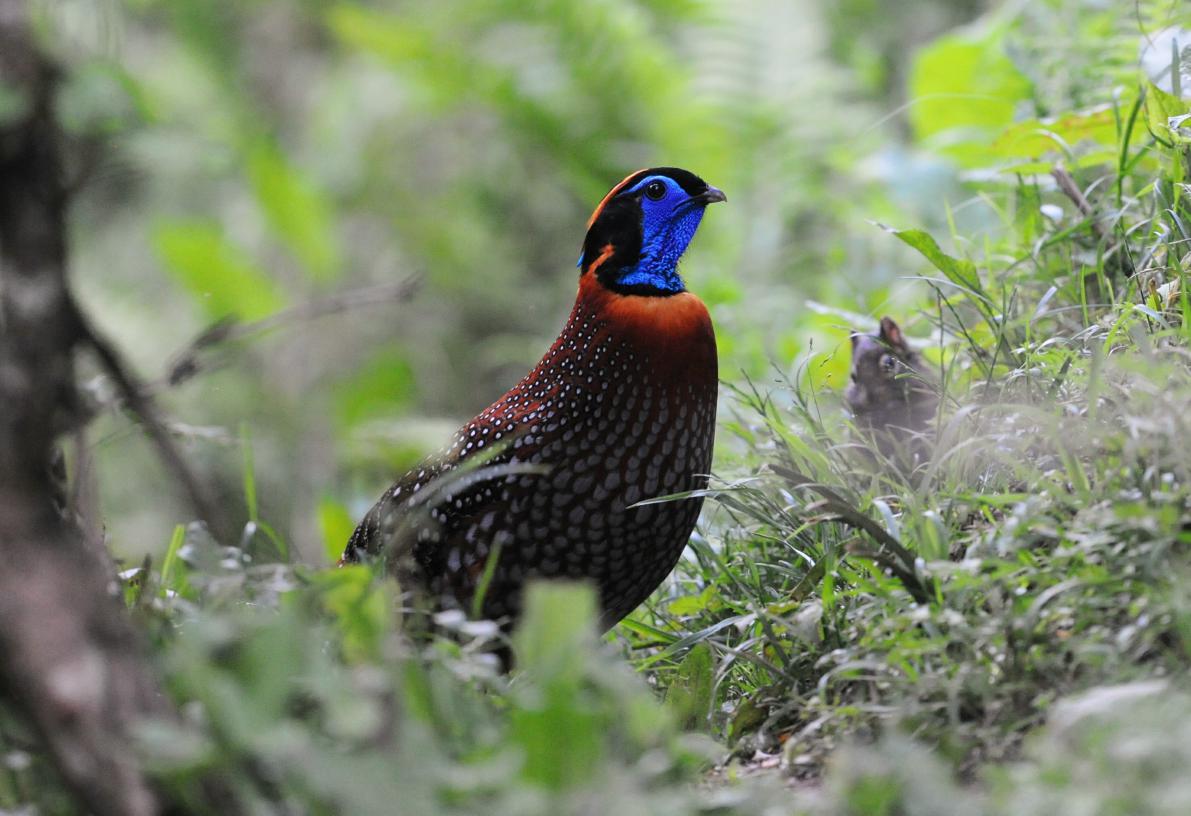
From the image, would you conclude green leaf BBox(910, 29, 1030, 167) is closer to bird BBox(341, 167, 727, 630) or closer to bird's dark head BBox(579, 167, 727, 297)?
bird's dark head BBox(579, 167, 727, 297)

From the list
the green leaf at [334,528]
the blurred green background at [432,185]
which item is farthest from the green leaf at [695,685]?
the blurred green background at [432,185]

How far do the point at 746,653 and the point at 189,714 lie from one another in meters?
1.10

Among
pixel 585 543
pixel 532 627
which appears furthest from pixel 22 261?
pixel 585 543

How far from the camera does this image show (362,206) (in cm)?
975

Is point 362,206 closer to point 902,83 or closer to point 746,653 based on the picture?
point 902,83

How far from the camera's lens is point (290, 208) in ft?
26.7

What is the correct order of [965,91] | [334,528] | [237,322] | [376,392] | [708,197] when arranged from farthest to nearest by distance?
[376,392], [965,91], [334,528], [708,197], [237,322]

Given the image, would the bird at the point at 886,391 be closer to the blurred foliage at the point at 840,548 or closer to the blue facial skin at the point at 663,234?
the blurred foliage at the point at 840,548

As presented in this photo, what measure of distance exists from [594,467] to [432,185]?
7246 millimetres

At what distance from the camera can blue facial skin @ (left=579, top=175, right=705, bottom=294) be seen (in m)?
3.05

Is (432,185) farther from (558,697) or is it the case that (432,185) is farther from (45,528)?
(558,697)

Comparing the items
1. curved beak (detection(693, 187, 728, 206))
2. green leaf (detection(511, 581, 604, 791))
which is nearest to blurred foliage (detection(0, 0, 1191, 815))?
green leaf (detection(511, 581, 604, 791))

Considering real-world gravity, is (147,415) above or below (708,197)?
below

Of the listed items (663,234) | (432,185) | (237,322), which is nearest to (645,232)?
(663,234)
